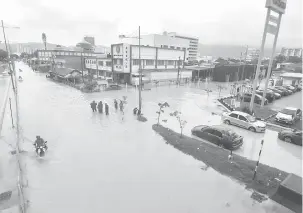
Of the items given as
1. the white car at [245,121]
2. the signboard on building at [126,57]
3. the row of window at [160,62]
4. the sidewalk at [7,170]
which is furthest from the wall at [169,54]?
the sidewalk at [7,170]

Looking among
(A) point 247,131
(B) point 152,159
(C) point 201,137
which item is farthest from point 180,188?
(A) point 247,131

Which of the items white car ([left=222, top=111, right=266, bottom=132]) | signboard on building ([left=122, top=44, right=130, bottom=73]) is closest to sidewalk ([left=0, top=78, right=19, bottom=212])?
white car ([left=222, top=111, right=266, bottom=132])

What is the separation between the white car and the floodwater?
3.57 m

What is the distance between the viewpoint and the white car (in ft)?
43.8

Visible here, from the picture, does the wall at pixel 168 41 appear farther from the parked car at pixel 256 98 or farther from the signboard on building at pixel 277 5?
the signboard on building at pixel 277 5

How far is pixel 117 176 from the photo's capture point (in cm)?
790

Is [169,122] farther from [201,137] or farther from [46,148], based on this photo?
[46,148]

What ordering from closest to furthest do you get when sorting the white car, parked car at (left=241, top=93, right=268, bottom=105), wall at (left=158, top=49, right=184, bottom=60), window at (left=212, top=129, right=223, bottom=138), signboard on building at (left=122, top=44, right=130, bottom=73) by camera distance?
window at (left=212, top=129, right=223, bottom=138), the white car, parked car at (left=241, top=93, right=268, bottom=105), signboard on building at (left=122, top=44, right=130, bottom=73), wall at (left=158, top=49, right=184, bottom=60)

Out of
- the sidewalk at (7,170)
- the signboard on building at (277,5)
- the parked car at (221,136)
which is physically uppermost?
the signboard on building at (277,5)

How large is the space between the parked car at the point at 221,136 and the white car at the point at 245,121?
3278 millimetres

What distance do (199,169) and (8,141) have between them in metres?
11.0

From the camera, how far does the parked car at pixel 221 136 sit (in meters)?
10.4

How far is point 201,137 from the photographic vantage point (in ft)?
39.5

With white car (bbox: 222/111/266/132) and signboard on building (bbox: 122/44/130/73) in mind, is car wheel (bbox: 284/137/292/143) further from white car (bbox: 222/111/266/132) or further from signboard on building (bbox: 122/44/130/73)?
signboard on building (bbox: 122/44/130/73)
